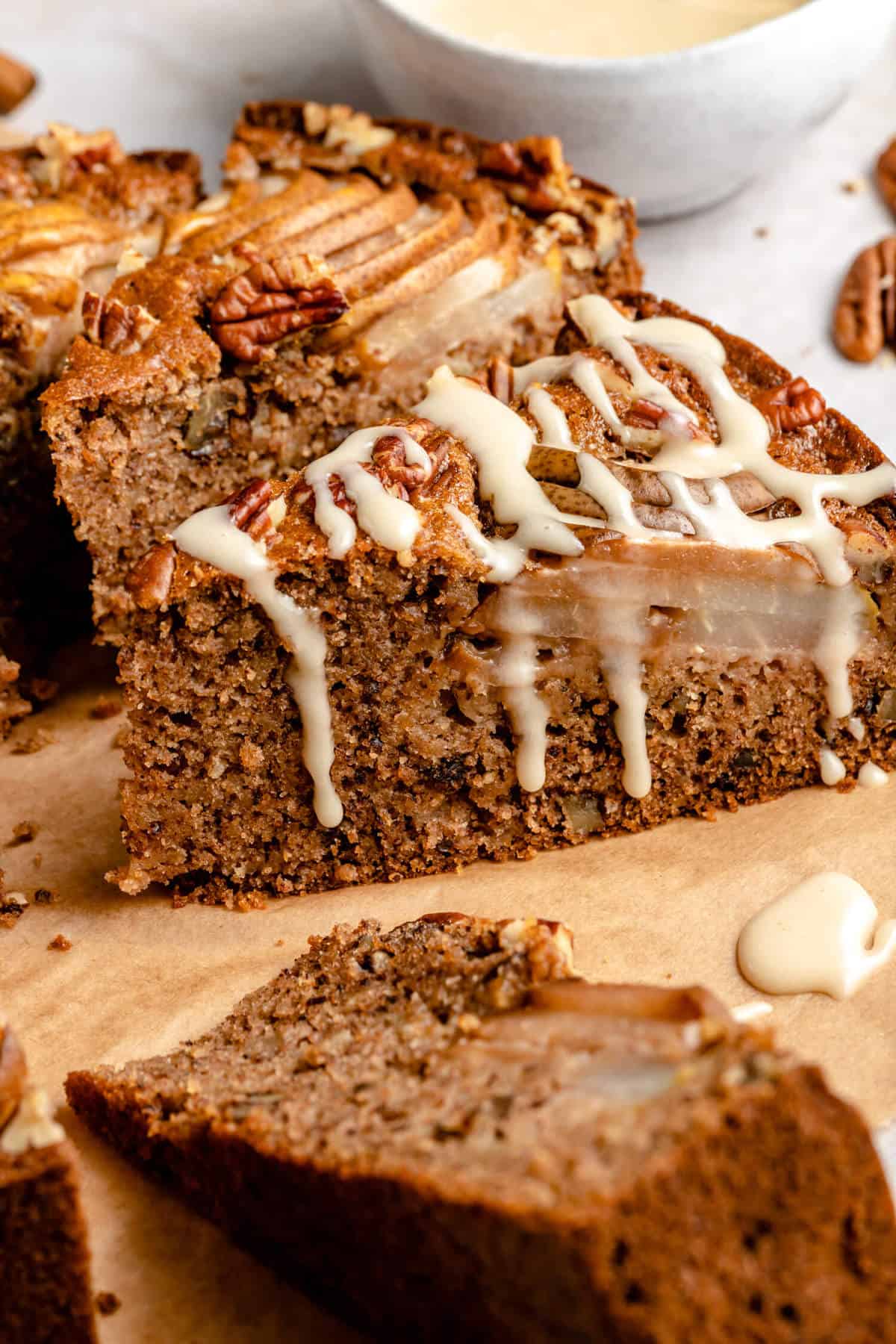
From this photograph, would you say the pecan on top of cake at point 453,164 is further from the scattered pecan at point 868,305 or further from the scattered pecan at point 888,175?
the scattered pecan at point 888,175

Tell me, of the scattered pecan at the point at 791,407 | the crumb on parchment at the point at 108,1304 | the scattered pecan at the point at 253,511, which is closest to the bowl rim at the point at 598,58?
the scattered pecan at the point at 791,407

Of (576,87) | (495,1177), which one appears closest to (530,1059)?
(495,1177)

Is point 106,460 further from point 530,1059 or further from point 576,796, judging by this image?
point 530,1059

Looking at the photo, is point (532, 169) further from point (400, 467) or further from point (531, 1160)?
point (531, 1160)

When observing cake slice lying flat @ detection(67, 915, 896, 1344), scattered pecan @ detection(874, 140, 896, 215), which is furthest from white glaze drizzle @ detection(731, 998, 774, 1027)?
scattered pecan @ detection(874, 140, 896, 215)

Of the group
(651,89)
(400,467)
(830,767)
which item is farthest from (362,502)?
(651,89)
